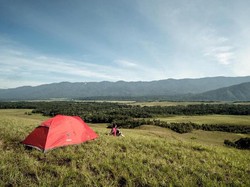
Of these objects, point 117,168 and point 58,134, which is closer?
point 117,168

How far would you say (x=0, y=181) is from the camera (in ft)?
18.9

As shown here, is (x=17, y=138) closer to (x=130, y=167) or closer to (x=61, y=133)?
(x=61, y=133)

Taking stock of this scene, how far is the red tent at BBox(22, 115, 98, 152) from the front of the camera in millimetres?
9812

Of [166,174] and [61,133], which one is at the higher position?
[61,133]

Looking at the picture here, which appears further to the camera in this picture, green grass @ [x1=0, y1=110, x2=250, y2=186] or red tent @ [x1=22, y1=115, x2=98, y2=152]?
red tent @ [x1=22, y1=115, x2=98, y2=152]

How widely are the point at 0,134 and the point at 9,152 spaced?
15.0 ft

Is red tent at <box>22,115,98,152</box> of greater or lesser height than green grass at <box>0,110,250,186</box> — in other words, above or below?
above

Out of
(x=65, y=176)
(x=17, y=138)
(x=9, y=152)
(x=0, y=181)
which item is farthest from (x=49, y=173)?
(x=17, y=138)

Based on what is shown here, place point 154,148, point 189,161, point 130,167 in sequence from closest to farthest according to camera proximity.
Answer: point 130,167, point 189,161, point 154,148

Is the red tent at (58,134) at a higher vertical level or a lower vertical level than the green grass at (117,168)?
higher

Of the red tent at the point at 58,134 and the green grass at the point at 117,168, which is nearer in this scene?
the green grass at the point at 117,168

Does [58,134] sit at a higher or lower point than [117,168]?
higher

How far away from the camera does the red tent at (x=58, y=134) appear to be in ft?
32.2

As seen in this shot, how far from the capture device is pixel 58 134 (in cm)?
1049
